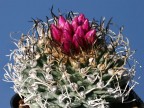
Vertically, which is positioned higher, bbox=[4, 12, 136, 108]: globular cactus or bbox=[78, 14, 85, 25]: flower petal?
bbox=[78, 14, 85, 25]: flower petal

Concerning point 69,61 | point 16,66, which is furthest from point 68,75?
point 16,66

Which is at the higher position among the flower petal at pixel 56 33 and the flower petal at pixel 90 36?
the flower petal at pixel 56 33

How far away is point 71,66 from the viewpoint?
872mm

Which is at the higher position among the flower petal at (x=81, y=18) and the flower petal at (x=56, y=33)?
the flower petal at (x=81, y=18)

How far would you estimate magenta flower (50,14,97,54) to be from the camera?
88 cm

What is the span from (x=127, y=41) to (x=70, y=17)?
0.43ft

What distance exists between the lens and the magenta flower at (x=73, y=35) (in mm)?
875

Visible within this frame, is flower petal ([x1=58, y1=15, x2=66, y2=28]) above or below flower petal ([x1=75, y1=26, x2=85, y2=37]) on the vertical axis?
above

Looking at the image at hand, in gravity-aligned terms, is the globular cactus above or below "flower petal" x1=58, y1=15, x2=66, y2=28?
below

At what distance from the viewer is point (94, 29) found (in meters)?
0.92

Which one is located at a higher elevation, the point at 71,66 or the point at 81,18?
the point at 81,18

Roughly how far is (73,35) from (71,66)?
0.06 m

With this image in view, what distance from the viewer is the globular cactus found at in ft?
2.81

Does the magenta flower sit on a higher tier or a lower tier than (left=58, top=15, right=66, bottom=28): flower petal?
lower
